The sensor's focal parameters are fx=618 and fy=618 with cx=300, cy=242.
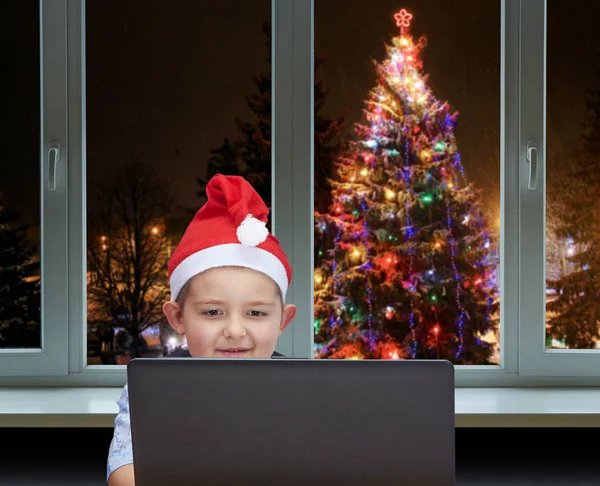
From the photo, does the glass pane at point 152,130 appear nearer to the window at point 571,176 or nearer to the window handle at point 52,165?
the window handle at point 52,165

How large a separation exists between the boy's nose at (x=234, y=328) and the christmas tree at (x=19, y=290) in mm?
1296

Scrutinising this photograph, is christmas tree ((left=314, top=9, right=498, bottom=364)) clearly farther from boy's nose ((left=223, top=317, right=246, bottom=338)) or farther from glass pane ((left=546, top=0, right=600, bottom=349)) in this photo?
boy's nose ((left=223, top=317, right=246, bottom=338))

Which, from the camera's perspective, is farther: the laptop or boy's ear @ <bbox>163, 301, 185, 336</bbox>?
boy's ear @ <bbox>163, 301, 185, 336</bbox>

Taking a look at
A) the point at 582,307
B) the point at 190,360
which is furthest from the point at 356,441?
the point at 582,307

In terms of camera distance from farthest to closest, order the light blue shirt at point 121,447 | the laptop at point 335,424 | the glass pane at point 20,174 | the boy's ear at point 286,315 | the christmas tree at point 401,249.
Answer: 1. the christmas tree at point 401,249
2. the glass pane at point 20,174
3. the boy's ear at point 286,315
4. the light blue shirt at point 121,447
5. the laptop at point 335,424

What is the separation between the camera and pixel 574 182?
7.27 feet

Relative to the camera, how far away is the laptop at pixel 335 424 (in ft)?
1.86

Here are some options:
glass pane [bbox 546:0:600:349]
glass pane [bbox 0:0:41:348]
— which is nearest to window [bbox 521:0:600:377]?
glass pane [bbox 546:0:600:349]

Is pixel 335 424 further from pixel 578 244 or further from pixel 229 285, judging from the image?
pixel 578 244

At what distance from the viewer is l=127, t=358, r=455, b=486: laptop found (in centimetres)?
57

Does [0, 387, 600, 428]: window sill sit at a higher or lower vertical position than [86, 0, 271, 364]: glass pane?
lower

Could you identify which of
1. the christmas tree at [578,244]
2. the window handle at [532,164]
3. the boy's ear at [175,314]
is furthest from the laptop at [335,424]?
the christmas tree at [578,244]

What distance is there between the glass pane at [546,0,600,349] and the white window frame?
22 cm

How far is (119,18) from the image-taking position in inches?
91.1
